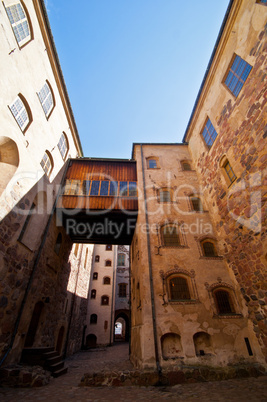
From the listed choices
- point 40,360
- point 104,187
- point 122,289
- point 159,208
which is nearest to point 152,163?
point 104,187

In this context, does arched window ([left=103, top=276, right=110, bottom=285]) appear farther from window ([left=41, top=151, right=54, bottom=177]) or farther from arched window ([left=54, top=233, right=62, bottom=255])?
window ([left=41, top=151, right=54, bottom=177])

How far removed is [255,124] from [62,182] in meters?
11.3

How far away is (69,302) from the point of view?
15.0 m

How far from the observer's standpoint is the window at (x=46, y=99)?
1040 centimetres

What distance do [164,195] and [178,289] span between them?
5.64 metres

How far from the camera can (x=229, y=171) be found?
9.38 meters

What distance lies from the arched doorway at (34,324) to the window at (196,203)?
10423mm

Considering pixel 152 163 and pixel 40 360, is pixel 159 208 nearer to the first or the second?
pixel 152 163

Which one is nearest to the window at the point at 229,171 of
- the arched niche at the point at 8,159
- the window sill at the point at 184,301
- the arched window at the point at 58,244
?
the window sill at the point at 184,301

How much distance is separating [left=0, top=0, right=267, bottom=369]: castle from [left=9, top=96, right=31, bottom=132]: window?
3.4 inches

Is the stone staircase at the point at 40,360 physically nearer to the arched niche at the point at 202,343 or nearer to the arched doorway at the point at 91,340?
the arched niche at the point at 202,343

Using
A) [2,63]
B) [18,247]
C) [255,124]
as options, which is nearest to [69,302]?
[18,247]

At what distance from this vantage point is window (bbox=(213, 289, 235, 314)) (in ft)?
27.0

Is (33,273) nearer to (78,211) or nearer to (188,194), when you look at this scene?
(78,211)
